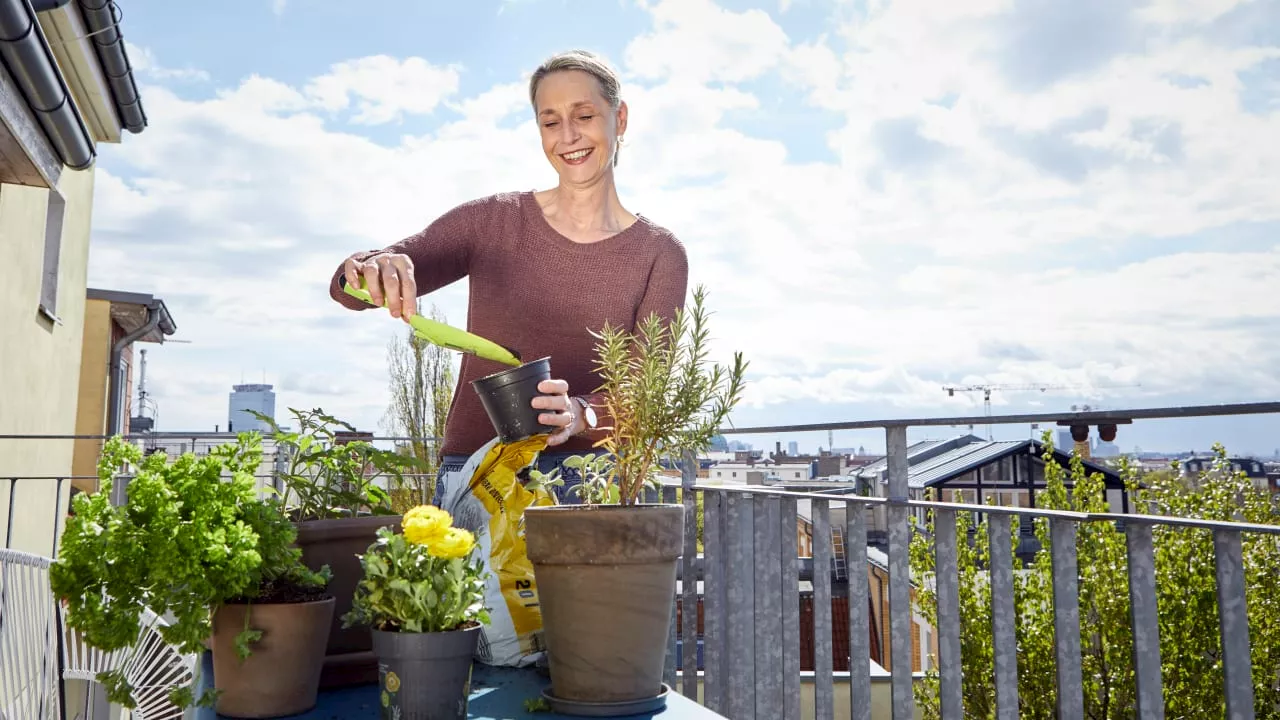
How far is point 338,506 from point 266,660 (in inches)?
9.9

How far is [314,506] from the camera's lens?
94cm

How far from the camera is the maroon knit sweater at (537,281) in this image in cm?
142

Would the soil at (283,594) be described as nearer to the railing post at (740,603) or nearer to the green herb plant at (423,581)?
the green herb plant at (423,581)

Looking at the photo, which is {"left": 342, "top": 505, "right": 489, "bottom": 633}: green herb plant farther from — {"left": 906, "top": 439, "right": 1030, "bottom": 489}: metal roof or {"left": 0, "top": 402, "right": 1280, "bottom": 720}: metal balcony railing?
{"left": 906, "top": 439, "right": 1030, "bottom": 489}: metal roof

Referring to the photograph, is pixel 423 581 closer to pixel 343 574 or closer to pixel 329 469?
pixel 343 574

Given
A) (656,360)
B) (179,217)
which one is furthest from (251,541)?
(179,217)

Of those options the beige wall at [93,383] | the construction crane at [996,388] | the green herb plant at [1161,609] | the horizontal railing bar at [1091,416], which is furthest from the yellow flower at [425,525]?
the construction crane at [996,388]

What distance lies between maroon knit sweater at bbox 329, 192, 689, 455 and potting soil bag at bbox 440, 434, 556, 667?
1.45 feet

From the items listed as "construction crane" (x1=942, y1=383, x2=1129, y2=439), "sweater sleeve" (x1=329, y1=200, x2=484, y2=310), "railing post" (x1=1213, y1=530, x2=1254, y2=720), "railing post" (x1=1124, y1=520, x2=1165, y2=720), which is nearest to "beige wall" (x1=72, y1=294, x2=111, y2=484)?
"sweater sleeve" (x1=329, y1=200, x2=484, y2=310)

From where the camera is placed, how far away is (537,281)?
4.72 ft

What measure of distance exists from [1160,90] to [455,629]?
358 feet

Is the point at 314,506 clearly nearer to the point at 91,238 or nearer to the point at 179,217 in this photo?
the point at 91,238

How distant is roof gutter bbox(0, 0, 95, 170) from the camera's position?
104 inches

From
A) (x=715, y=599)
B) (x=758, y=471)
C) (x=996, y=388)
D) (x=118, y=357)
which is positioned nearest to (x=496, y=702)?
(x=715, y=599)
